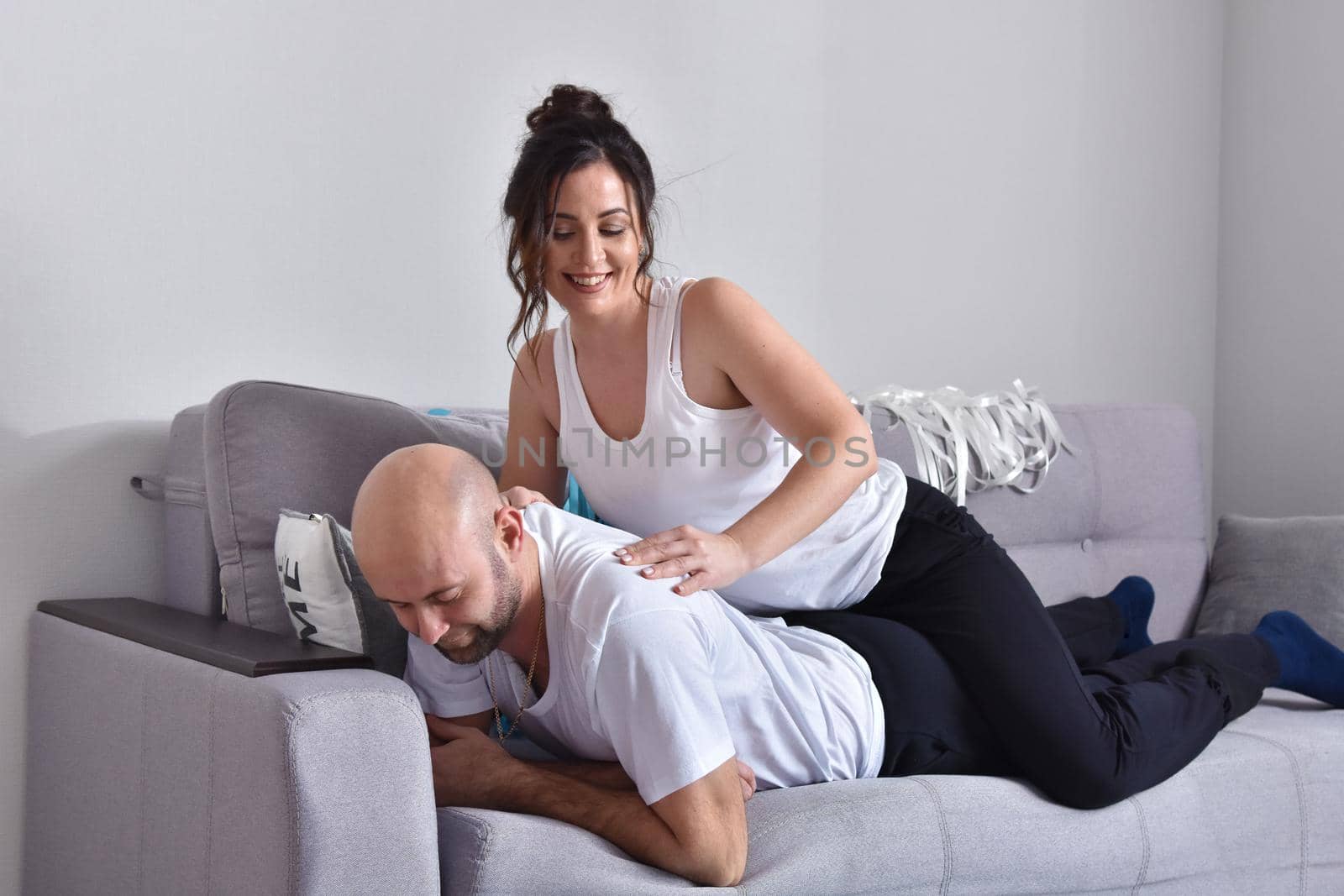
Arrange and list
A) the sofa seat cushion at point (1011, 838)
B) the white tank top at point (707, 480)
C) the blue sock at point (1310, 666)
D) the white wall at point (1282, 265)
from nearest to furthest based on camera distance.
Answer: the sofa seat cushion at point (1011, 838) < the white tank top at point (707, 480) < the blue sock at point (1310, 666) < the white wall at point (1282, 265)

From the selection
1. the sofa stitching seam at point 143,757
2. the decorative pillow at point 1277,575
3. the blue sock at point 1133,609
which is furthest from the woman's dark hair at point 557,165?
the decorative pillow at point 1277,575

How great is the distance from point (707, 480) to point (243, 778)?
749mm

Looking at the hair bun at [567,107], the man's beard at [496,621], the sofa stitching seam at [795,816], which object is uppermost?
the hair bun at [567,107]

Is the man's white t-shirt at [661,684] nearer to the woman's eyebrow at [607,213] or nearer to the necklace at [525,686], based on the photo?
the necklace at [525,686]

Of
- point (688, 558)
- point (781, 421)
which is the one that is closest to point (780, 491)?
point (781, 421)

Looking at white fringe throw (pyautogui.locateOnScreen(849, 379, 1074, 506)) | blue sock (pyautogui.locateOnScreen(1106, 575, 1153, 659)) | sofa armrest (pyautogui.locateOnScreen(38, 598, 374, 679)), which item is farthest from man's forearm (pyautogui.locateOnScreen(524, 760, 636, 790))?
blue sock (pyautogui.locateOnScreen(1106, 575, 1153, 659))

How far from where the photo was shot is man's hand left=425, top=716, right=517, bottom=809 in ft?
4.71

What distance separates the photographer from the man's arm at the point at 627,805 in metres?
1.32

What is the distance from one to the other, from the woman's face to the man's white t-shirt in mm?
338

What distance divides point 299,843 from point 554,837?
0.87 feet

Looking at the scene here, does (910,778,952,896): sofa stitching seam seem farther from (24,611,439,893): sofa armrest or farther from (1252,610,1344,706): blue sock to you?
(1252,610,1344,706): blue sock

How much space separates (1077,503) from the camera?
251cm

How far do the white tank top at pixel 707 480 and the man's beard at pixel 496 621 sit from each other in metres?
0.38

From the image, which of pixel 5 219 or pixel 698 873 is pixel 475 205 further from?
pixel 698 873
